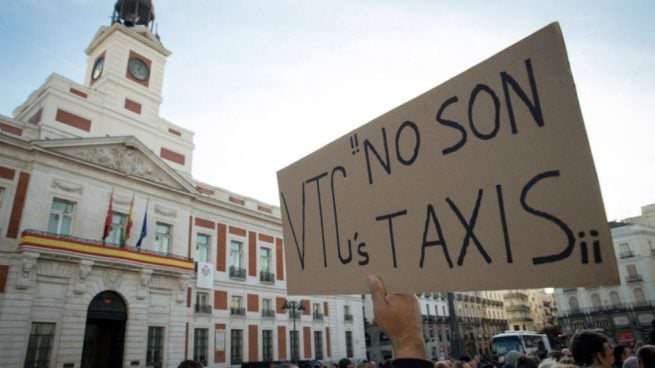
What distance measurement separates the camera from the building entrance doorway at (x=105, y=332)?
59.9 feet

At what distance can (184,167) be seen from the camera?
25328 mm

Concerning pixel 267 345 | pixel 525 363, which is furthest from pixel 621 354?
pixel 267 345

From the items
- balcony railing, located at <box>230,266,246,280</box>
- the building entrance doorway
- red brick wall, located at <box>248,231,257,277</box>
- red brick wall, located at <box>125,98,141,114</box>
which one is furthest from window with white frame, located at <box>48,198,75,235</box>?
red brick wall, located at <box>248,231,257,277</box>

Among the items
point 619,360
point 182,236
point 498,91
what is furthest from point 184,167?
point 498,91

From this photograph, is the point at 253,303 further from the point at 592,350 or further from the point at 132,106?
the point at 592,350

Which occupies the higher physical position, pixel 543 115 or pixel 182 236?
pixel 182 236

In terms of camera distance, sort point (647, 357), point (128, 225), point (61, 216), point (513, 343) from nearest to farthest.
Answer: point (647, 357), point (61, 216), point (128, 225), point (513, 343)

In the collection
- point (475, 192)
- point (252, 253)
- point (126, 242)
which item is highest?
point (252, 253)

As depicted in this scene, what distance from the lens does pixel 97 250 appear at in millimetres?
18250

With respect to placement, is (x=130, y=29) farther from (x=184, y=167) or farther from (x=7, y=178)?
(x=7, y=178)

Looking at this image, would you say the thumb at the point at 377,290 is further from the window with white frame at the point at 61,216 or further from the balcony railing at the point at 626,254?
the balcony railing at the point at 626,254

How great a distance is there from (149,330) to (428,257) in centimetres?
2161

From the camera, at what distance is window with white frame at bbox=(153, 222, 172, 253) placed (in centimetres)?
2183

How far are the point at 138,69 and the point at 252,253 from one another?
46.9 ft
